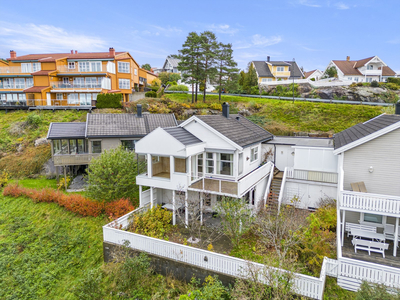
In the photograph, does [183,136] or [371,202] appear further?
[183,136]

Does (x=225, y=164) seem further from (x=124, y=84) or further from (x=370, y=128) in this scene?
(x=124, y=84)

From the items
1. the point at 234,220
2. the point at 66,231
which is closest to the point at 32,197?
the point at 66,231

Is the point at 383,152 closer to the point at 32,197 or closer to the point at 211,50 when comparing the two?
the point at 32,197

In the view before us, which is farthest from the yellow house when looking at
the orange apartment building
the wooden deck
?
the wooden deck

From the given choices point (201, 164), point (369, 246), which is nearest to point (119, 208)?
point (201, 164)

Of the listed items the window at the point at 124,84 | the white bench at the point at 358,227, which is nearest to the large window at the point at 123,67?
the window at the point at 124,84

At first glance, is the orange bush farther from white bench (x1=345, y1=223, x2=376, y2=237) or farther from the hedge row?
white bench (x1=345, y1=223, x2=376, y2=237)

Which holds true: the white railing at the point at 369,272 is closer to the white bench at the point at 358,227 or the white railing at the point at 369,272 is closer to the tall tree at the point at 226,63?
the white bench at the point at 358,227
